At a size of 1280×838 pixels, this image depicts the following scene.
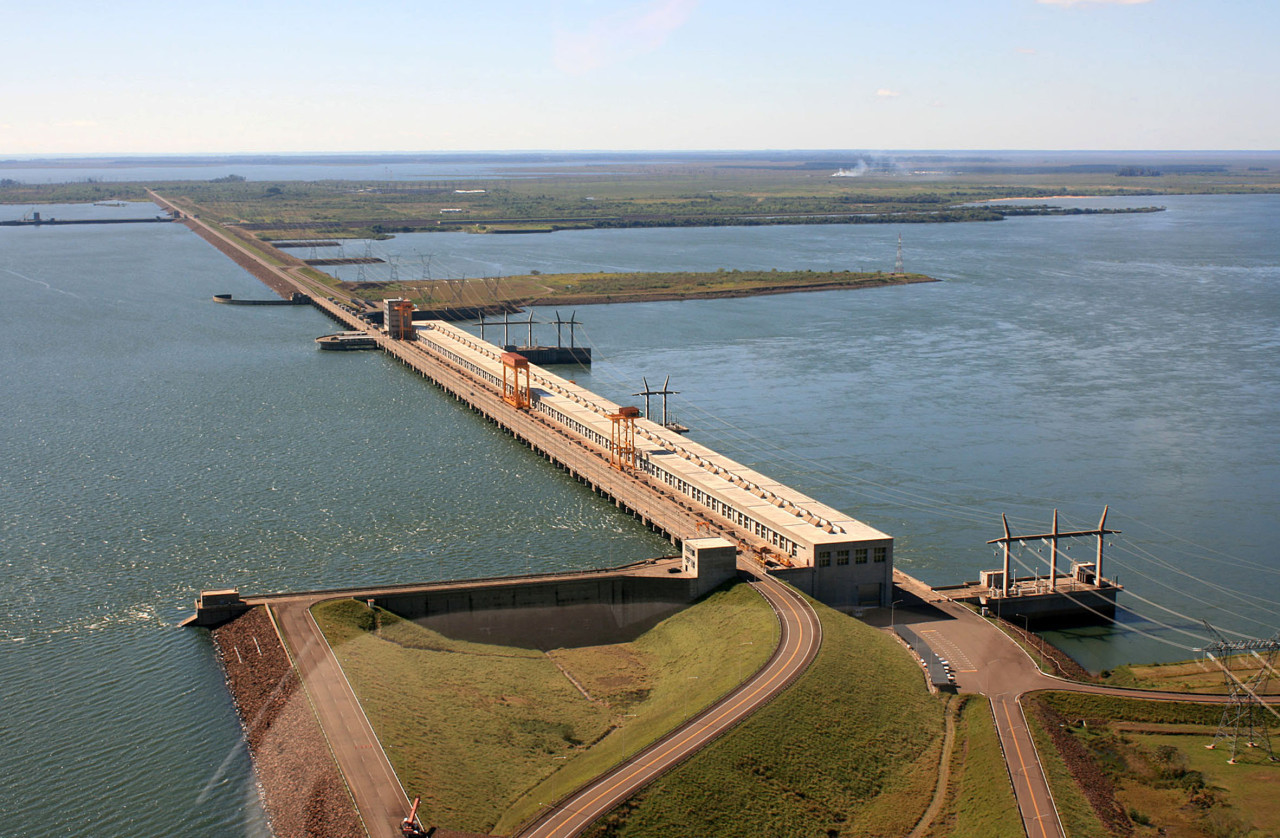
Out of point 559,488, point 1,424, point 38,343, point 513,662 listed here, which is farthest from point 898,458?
point 38,343

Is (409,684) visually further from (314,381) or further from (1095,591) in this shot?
(314,381)

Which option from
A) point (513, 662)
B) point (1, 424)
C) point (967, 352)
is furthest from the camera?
point (967, 352)

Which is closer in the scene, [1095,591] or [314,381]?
[1095,591]

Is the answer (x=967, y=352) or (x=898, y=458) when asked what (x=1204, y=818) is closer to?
(x=898, y=458)

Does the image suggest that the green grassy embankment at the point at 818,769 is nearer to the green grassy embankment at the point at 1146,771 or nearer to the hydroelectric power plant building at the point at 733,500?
the green grassy embankment at the point at 1146,771

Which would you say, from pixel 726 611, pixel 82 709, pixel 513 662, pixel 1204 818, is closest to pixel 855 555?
pixel 726 611

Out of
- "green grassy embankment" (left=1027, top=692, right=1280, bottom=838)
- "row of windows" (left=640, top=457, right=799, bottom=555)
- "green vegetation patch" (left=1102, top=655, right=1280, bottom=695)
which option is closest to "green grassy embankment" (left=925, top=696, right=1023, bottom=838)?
"green grassy embankment" (left=1027, top=692, right=1280, bottom=838)

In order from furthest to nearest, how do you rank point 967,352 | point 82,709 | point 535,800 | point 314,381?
point 967,352 → point 314,381 → point 82,709 → point 535,800
